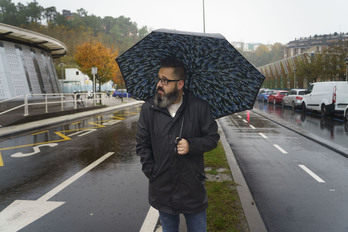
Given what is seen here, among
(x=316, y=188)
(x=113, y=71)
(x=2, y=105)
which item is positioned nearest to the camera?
(x=316, y=188)

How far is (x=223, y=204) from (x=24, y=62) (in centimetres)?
2457

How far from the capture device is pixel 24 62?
24109 mm

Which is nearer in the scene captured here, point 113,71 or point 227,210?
point 227,210

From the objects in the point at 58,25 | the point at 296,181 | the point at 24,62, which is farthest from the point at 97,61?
the point at 58,25

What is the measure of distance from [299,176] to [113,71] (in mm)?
27472

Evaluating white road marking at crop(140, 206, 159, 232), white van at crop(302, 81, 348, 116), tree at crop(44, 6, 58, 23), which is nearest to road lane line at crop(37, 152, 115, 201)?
white road marking at crop(140, 206, 159, 232)

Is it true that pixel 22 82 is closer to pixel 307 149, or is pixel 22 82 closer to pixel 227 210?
pixel 307 149

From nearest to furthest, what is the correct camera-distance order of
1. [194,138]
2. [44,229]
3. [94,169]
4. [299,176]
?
[194,138] < [44,229] < [299,176] < [94,169]

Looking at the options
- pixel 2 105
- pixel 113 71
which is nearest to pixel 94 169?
pixel 2 105

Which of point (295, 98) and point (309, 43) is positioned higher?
point (309, 43)

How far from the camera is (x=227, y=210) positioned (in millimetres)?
3979

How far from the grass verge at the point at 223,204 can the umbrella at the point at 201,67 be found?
1528 millimetres

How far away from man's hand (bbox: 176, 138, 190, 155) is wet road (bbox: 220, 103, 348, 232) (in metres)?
2.29

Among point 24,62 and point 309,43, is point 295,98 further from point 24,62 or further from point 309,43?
point 309,43
